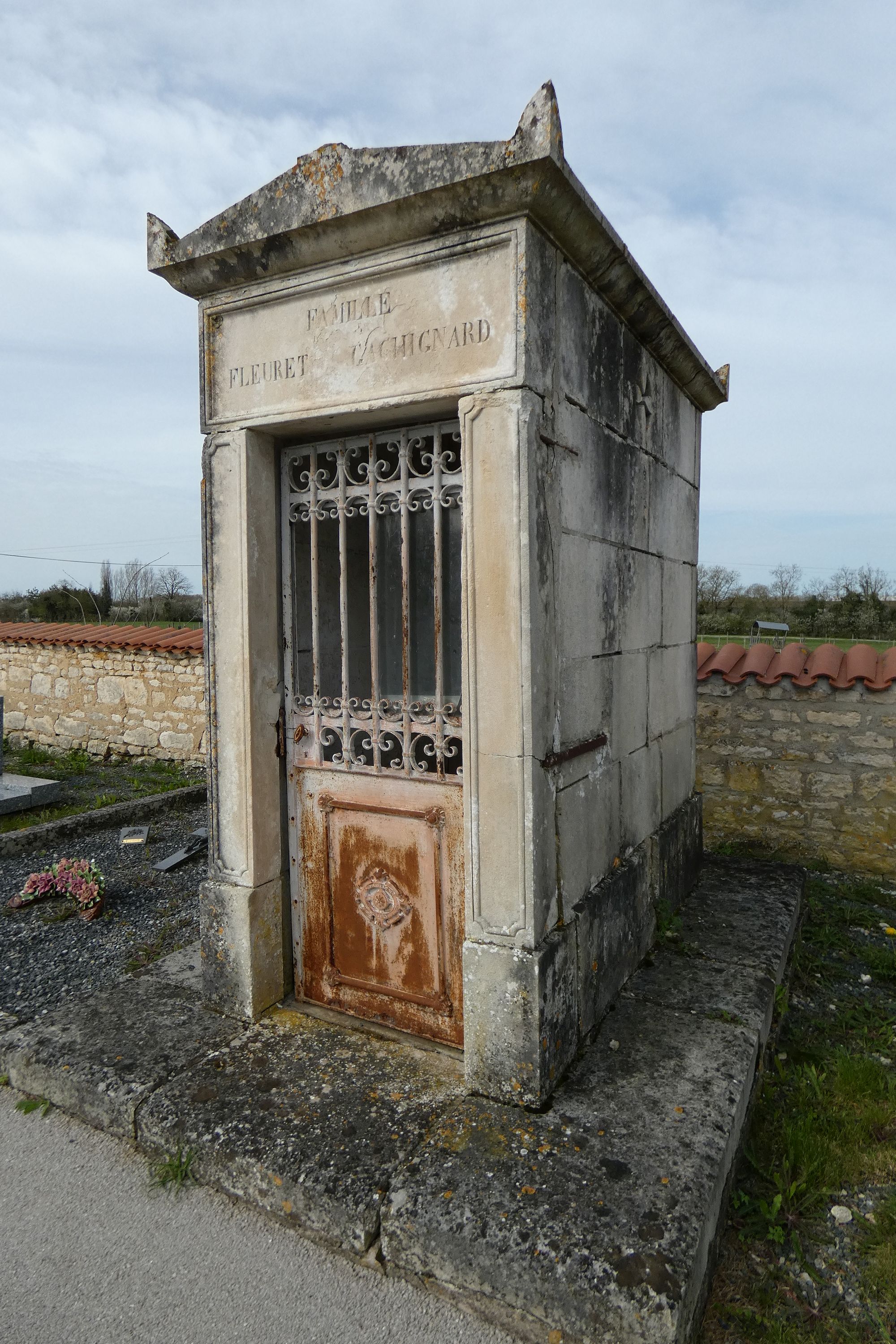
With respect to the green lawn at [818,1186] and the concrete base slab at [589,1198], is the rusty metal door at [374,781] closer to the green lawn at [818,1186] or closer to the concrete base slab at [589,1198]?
the concrete base slab at [589,1198]

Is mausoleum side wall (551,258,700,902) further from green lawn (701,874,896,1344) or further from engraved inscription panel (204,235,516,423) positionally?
green lawn (701,874,896,1344)

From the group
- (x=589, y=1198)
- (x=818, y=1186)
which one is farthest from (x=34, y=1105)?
(x=818, y=1186)

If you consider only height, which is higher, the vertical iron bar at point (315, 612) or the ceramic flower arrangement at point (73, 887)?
the vertical iron bar at point (315, 612)

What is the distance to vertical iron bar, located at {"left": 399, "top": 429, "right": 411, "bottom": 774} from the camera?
9.16 feet

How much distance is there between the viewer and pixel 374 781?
9.70ft

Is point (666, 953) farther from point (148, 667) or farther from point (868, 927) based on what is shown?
point (148, 667)

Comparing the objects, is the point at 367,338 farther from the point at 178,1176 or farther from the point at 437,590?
the point at 178,1176

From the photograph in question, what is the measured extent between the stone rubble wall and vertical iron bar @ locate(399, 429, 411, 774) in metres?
6.53

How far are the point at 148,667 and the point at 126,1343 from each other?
8450 millimetres

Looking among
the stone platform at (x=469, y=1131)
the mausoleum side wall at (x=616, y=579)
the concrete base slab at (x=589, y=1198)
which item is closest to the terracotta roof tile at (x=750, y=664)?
the mausoleum side wall at (x=616, y=579)

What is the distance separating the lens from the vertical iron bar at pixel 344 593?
2949 millimetres

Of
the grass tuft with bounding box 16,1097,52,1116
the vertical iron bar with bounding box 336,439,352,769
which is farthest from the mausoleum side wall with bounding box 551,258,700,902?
the grass tuft with bounding box 16,1097,52,1116

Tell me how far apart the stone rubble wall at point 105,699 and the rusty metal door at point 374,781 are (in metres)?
6.11

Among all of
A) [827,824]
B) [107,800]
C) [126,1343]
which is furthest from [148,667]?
[126,1343]
